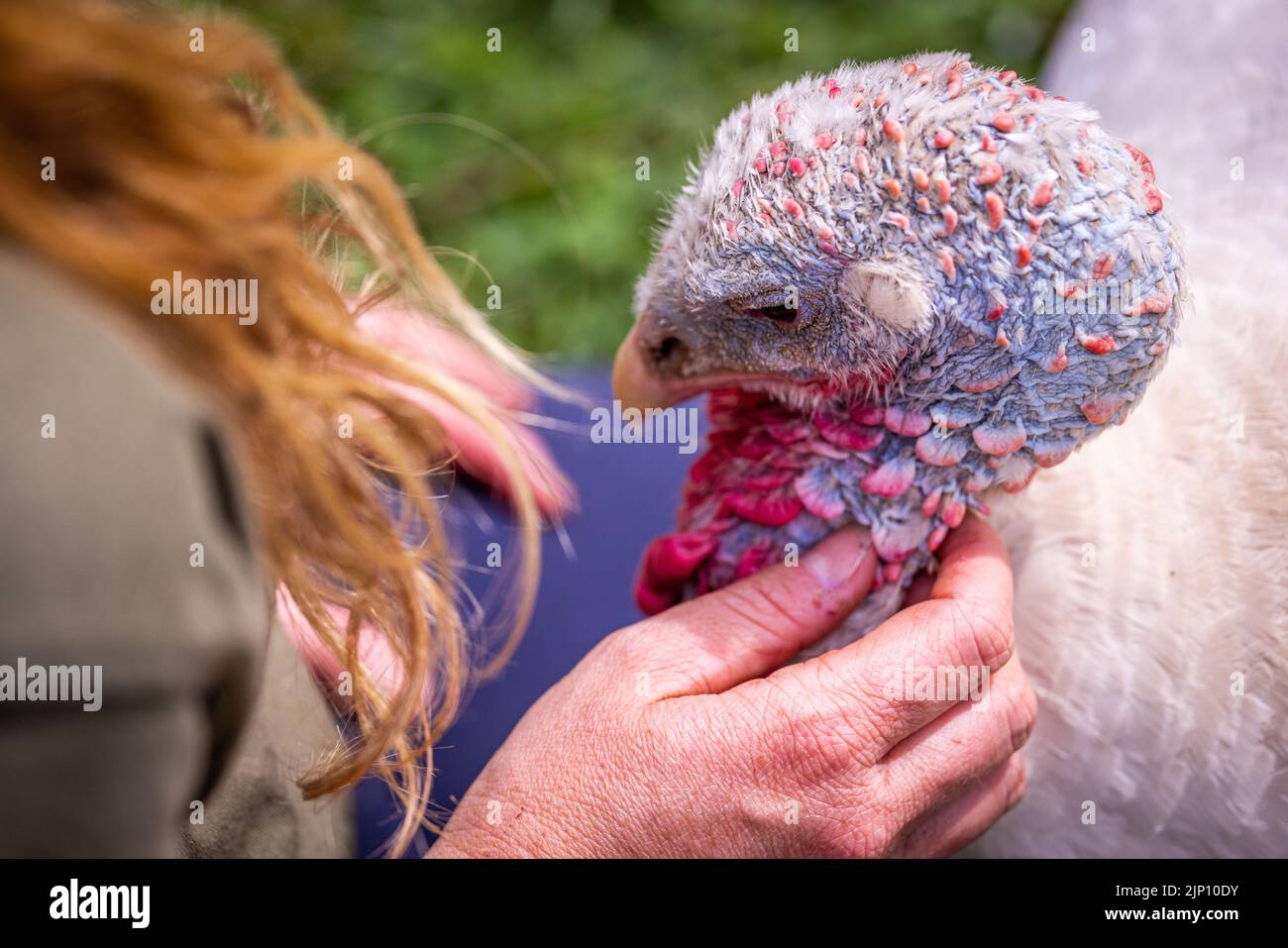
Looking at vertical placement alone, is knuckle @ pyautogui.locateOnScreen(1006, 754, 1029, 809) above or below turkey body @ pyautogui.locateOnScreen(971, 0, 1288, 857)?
below

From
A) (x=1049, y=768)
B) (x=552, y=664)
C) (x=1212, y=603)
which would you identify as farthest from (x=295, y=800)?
(x=1212, y=603)

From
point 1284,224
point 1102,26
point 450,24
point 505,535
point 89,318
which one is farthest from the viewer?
point 450,24

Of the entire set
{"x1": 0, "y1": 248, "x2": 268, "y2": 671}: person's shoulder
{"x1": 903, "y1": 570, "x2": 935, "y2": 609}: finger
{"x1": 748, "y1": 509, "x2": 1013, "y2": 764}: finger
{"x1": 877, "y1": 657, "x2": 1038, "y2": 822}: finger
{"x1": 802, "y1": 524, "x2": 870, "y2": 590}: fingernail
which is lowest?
{"x1": 877, "y1": 657, "x2": 1038, "y2": 822}: finger

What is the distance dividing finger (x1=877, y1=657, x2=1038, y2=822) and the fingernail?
0.12 metres

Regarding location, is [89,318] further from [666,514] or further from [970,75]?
[666,514]

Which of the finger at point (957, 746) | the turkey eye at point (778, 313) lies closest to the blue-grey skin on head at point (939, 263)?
the turkey eye at point (778, 313)

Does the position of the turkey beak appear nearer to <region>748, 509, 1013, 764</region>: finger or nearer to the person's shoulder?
<region>748, 509, 1013, 764</region>: finger

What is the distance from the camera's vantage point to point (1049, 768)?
1.04 metres

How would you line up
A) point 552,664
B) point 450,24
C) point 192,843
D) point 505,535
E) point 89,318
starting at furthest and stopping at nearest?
point 450,24 → point 505,535 → point 552,664 → point 192,843 → point 89,318

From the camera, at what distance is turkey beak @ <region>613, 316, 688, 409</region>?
1.02 meters

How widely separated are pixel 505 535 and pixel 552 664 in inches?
8.9

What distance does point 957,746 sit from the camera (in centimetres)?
89

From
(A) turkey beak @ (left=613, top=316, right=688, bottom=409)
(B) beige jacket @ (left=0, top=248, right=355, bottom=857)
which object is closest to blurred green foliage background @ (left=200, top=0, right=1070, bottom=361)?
(A) turkey beak @ (left=613, top=316, right=688, bottom=409)

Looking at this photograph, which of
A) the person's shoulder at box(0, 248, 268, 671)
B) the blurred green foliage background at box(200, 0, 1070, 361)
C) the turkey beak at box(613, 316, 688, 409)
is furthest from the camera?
the blurred green foliage background at box(200, 0, 1070, 361)
